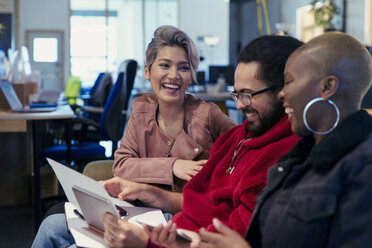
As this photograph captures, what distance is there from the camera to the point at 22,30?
12891 mm

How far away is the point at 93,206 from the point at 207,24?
13.1 metres

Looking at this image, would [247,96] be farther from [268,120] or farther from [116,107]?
[116,107]

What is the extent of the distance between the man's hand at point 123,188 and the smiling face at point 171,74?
36cm

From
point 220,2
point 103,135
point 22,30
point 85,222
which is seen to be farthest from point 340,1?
point 85,222

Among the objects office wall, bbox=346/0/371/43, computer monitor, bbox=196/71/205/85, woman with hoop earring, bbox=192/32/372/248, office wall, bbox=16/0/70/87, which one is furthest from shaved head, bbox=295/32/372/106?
office wall, bbox=16/0/70/87

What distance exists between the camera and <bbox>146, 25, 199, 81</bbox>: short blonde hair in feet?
6.31

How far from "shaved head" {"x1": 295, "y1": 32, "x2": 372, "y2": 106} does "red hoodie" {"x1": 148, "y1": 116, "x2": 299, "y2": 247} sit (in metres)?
0.31

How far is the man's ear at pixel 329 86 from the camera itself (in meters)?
0.94

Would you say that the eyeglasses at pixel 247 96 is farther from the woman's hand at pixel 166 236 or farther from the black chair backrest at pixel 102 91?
the black chair backrest at pixel 102 91

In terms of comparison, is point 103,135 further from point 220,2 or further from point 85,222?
point 220,2

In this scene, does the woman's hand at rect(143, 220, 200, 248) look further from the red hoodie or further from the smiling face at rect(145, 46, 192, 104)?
the smiling face at rect(145, 46, 192, 104)

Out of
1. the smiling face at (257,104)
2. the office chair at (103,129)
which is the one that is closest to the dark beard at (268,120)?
the smiling face at (257,104)

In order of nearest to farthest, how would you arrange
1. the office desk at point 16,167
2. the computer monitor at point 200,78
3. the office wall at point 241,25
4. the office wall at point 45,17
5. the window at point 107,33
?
the office desk at point 16,167 < the computer monitor at point 200,78 < the office wall at point 45,17 < the window at point 107,33 < the office wall at point 241,25

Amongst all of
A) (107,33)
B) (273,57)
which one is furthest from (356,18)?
(273,57)
